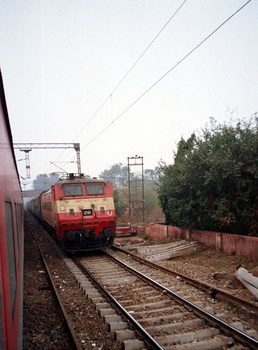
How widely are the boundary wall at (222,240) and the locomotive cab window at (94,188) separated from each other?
419cm

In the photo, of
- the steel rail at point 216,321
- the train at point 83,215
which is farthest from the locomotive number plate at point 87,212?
the steel rail at point 216,321

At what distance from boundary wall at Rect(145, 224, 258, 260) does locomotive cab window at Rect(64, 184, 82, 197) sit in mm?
4995

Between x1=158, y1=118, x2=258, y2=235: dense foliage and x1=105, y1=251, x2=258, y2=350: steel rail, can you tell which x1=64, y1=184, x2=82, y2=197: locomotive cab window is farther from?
x1=105, y1=251, x2=258, y2=350: steel rail

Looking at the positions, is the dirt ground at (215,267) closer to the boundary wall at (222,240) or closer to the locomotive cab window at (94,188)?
the boundary wall at (222,240)

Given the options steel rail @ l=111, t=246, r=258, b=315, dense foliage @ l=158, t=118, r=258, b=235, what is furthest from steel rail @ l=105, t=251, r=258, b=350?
dense foliage @ l=158, t=118, r=258, b=235

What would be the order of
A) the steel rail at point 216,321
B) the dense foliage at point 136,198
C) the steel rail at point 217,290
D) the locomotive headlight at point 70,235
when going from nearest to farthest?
the steel rail at point 216,321, the steel rail at point 217,290, the locomotive headlight at point 70,235, the dense foliage at point 136,198

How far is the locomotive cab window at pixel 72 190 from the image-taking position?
13.0 metres

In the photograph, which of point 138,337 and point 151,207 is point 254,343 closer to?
point 138,337

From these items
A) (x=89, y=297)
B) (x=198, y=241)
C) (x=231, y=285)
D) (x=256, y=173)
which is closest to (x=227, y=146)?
(x=256, y=173)

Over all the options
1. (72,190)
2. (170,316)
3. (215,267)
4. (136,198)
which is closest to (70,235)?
(72,190)

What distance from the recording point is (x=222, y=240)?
11.5 metres

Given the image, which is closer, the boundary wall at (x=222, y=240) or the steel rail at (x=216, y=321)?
Answer: the steel rail at (x=216, y=321)

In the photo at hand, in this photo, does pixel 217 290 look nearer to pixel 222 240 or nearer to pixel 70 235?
pixel 222 240

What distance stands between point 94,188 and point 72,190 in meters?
0.91
